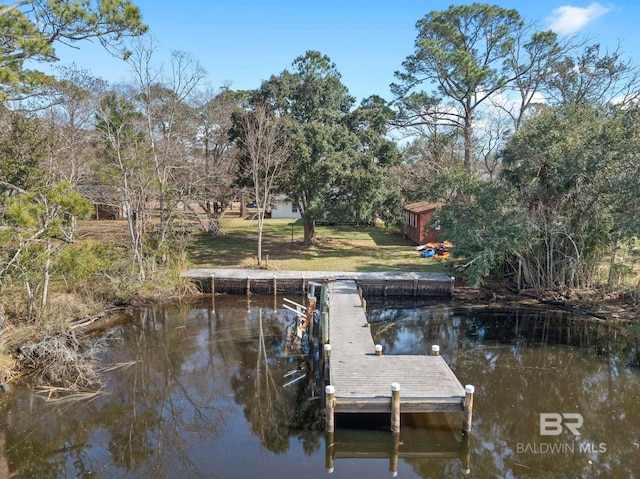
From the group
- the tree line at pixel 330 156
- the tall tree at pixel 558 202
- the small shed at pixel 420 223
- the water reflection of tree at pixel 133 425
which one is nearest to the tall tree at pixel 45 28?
the tree line at pixel 330 156

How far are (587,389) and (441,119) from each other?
20204mm

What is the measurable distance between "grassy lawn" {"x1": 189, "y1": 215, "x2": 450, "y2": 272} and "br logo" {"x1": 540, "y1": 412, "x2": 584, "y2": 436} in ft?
38.5

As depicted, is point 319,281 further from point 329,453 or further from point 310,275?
point 329,453

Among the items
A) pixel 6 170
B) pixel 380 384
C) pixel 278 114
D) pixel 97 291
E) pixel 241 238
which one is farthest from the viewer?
pixel 241 238

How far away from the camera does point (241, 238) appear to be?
103 ft

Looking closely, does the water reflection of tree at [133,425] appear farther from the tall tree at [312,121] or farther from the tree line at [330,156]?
the tall tree at [312,121]

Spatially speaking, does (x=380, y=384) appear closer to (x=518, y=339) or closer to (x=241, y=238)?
(x=518, y=339)

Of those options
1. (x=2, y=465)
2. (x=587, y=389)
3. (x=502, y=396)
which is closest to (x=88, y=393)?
(x=2, y=465)

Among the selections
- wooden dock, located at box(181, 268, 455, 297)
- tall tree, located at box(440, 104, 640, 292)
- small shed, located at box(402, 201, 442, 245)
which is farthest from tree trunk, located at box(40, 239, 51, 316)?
small shed, located at box(402, 201, 442, 245)

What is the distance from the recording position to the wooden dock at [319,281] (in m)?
20.2

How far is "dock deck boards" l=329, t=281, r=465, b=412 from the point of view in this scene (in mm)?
9406

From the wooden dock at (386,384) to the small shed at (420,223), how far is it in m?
16.4

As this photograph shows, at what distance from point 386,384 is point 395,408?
76 cm

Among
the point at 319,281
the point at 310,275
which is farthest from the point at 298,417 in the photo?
the point at 310,275
